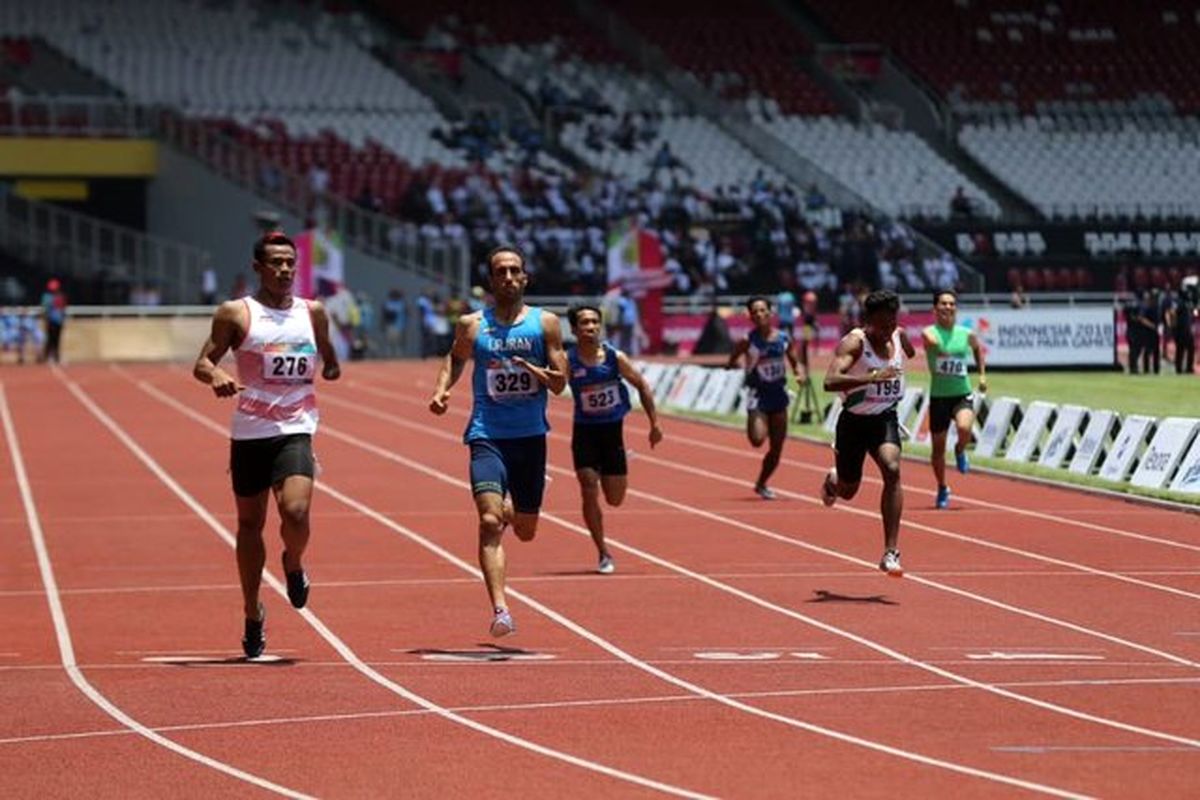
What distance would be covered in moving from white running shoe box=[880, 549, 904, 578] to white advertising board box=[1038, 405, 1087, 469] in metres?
10.1

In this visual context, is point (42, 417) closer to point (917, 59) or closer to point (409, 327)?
point (409, 327)

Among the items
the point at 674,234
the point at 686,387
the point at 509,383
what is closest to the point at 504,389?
the point at 509,383

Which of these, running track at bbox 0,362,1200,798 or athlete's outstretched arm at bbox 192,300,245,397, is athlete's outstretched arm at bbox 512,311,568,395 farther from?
athlete's outstretched arm at bbox 192,300,245,397

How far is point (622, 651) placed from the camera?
45.2 feet

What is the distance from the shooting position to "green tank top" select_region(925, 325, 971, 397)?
23.7 m

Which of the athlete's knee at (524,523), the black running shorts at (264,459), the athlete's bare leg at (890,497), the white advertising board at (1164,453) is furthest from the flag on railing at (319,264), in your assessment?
the black running shorts at (264,459)

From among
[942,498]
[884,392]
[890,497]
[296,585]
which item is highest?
[884,392]

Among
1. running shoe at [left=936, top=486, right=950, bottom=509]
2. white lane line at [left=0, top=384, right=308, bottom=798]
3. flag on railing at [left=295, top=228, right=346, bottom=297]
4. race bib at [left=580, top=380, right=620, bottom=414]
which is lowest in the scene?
white lane line at [left=0, top=384, right=308, bottom=798]

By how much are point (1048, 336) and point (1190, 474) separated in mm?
24335

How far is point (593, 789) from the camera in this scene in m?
9.66

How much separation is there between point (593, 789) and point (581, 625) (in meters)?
5.35

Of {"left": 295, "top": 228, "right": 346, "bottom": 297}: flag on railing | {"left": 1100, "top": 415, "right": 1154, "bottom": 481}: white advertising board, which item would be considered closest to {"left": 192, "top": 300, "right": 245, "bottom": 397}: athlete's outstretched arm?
{"left": 1100, "top": 415, "right": 1154, "bottom": 481}: white advertising board

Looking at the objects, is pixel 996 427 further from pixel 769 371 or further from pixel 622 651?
pixel 622 651

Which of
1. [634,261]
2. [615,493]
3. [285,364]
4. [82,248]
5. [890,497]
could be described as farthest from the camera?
[82,248]
